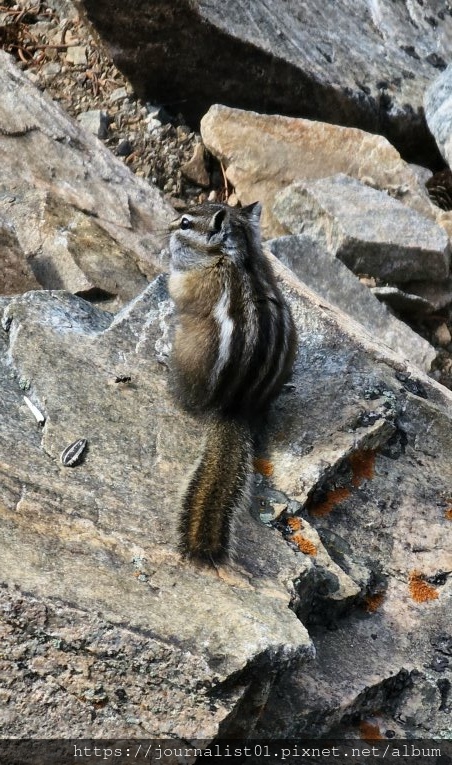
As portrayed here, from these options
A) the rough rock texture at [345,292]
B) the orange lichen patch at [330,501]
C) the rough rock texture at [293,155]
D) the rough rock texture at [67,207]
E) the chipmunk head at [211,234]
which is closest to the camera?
the orange lichen patch at [330,501]

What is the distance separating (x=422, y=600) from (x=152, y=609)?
1.45 m

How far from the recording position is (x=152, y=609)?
3473mm

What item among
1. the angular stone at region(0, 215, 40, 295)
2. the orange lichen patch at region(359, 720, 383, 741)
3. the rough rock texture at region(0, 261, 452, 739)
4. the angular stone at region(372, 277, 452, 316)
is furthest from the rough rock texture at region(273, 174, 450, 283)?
the orange lichen patch at region(359, 720, 383, 741)

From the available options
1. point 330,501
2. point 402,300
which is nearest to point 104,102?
point 402,300

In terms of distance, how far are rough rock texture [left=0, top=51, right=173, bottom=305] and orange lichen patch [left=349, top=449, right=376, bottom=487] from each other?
230 cm

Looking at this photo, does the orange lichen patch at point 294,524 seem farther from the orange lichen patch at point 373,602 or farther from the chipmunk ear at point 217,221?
the chipmunk ear at point 217,221

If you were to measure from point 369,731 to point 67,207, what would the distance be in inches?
180

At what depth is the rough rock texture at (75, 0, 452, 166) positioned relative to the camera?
347 inches

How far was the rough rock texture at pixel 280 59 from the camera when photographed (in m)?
8.81

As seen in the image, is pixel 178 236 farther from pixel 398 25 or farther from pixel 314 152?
pixel 398 25

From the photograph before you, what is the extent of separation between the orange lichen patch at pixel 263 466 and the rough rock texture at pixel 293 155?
4.25 meters

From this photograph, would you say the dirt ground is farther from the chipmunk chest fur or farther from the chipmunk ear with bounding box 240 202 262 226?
the chipmunk chest fur

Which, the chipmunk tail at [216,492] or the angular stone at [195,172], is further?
the angular stone at [195,172]

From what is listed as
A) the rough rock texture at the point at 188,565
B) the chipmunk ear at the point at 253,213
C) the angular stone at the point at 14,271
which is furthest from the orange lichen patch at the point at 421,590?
the angular stone at the point at 14,271
